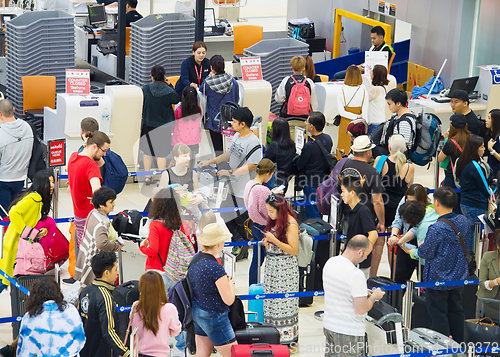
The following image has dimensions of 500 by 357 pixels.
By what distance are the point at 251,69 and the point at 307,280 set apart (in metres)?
3.96

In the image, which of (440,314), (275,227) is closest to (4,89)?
(275,227)

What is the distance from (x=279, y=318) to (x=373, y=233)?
97 cm

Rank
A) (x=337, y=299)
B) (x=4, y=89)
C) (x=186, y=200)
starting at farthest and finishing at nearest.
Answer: (x=4, y=89) → (x=186, y=200) → (x=337, y=299)

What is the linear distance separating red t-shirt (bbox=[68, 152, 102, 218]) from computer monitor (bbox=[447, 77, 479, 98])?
19.4 ft

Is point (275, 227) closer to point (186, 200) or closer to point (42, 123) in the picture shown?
point (186, 200)

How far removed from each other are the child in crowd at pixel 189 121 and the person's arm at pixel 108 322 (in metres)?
4.05

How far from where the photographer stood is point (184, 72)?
9062 millimetres

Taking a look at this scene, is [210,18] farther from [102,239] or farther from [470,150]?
[102,239]

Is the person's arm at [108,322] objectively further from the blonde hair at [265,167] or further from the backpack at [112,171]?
the backpack at [112,171]

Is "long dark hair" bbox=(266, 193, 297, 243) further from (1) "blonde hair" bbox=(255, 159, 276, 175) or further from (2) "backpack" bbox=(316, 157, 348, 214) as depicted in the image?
(2) "backpack" bbox=(316, 157, 348, 214)

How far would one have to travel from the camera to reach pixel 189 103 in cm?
824

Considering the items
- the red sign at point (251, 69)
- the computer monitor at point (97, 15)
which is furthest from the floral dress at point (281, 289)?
the computer monitor at point (97, 15)

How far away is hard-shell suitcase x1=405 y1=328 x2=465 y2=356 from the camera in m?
4.78

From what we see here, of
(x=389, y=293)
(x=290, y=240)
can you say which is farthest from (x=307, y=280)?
(x=290, y=240)
